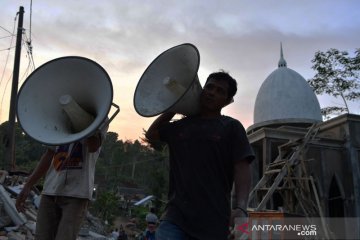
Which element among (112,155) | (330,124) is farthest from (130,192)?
(330,124)

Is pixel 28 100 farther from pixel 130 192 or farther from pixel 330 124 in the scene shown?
pixel 130 192

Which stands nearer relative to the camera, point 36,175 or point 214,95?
point 214,95

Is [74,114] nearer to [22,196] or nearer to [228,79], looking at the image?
[22,196]

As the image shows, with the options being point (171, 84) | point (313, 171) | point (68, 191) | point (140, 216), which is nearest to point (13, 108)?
point (313, 171)

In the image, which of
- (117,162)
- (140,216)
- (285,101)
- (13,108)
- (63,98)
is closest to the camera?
(63,98)

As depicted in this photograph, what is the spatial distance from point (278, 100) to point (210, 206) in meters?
→ 18.8

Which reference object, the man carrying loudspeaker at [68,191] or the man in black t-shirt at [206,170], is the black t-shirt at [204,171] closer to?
the man in black t-shirt at [206,170]

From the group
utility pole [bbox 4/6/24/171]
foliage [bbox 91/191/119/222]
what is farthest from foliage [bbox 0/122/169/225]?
utility pole [bbox 4/6/24/171]

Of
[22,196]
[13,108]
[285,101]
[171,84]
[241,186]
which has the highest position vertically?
[285,101]

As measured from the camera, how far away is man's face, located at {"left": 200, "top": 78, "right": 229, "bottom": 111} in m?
2.53

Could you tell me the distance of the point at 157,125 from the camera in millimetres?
2615

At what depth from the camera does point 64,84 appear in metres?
2.90

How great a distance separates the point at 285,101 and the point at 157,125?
60.0 feet

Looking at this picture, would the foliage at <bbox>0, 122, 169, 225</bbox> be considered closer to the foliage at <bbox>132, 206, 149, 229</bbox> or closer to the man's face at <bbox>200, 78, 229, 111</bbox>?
the foliage at <bbox>132, 206, 149, 229</bbox>
